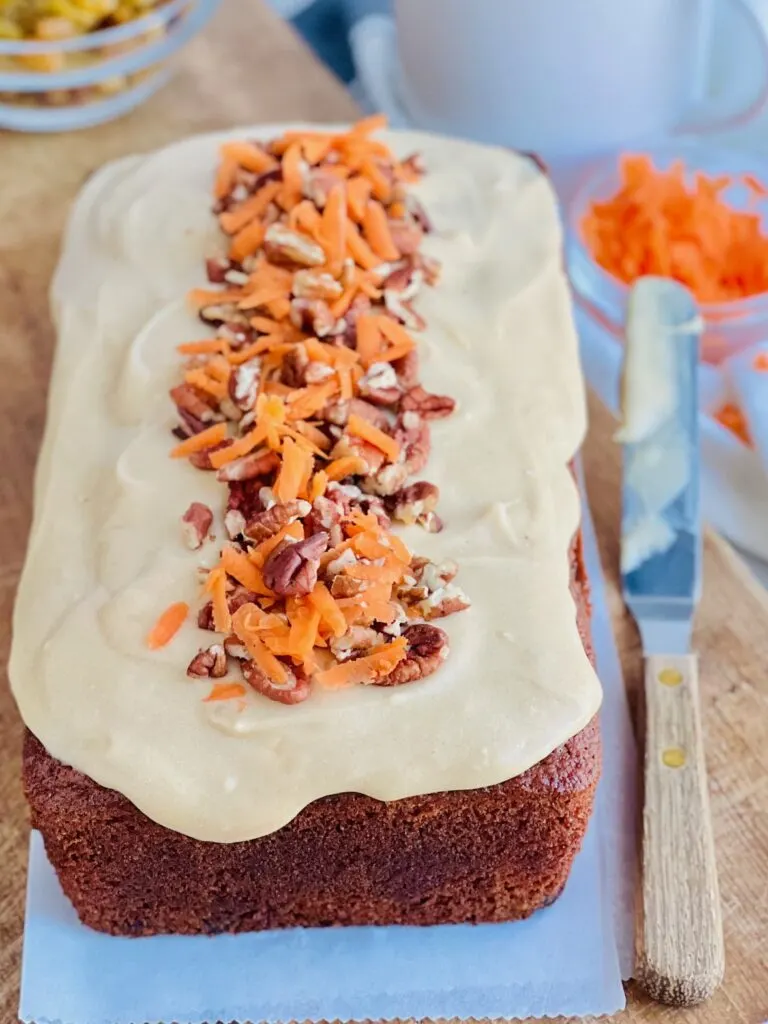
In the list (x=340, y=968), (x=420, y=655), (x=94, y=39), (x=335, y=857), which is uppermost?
(x=94, y=39)

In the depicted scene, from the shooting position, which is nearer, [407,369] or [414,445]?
[414,445]

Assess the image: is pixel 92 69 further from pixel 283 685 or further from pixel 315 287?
pixel 283 685

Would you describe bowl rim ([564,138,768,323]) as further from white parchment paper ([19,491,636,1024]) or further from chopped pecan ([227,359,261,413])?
white parchment paper ([19,491,636,1024])

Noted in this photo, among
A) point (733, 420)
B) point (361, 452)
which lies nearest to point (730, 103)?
point (733, 420)

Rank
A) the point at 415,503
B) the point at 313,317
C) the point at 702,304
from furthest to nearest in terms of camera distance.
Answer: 1. the point at 702,304
2. the point at 313,317
3. the point at 415,503

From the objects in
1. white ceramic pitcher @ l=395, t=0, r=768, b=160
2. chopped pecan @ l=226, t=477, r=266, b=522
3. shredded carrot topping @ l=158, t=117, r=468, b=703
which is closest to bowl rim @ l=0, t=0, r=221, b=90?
white ceramic pitcher @ l=395, t=0, r=768, b=160

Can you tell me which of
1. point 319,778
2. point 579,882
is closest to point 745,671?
point 579,882

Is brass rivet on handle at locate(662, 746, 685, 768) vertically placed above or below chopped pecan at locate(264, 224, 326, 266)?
below
